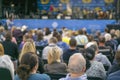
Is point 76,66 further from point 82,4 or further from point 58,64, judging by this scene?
point 82,4

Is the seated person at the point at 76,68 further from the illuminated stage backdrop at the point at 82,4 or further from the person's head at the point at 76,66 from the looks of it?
the illuminated stage backdrop at the point at 82,4

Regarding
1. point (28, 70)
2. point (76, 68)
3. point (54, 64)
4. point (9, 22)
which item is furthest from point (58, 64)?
point (9, 22)

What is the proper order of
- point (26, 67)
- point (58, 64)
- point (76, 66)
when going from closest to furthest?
1. point (26, 67)
2. point (76, 66)
3. point (58, 64)

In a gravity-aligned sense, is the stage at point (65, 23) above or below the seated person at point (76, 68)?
below

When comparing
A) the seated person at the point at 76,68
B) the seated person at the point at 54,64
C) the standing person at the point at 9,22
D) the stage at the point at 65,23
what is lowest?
the stage at the point at 65,23

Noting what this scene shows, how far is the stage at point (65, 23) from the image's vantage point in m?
26.4

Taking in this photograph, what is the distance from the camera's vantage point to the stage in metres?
26.4

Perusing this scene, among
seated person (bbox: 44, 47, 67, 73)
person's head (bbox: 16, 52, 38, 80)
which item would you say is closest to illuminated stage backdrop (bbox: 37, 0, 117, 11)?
seated person (bbox: 44, 47, 67, 73)

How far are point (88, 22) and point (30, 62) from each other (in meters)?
22.0

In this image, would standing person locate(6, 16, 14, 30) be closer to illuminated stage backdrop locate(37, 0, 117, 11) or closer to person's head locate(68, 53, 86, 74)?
illuminated stage backdrop locate(37, 0, 117, 11)

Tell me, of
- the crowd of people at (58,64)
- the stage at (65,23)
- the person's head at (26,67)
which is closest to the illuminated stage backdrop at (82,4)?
the stage at (65,23)

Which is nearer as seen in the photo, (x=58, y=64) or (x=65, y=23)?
A: (x=58, y=64)

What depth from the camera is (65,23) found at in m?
26.7

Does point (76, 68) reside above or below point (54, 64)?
above
